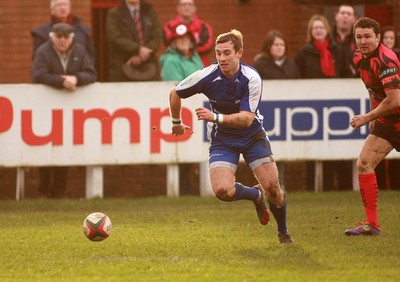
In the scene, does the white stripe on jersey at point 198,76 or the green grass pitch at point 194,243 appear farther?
the white stripe on jersey at point 198,76

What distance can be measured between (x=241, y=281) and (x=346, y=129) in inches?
311

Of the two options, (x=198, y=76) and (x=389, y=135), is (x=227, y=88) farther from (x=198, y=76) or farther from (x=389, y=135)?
(x=389, y=135)

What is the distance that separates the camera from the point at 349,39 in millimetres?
17500

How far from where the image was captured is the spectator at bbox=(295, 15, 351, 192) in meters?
17.1

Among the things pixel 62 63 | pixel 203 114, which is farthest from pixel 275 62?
pixel 203 114

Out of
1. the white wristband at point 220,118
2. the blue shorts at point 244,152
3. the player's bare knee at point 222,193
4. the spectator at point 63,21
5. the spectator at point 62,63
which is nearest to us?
the white wristband at point 220,118

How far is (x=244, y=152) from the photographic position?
11.9m

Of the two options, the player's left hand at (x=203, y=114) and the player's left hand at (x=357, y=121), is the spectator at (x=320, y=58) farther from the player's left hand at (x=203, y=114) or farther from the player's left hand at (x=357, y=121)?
the player's left hand at (x=203, y=114)

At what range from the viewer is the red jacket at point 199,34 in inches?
666

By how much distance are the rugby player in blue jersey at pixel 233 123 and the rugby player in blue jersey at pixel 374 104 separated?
3.07ft

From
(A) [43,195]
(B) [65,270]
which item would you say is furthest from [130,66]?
(B) [65,270]

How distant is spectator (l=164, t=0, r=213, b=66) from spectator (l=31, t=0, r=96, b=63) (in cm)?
108

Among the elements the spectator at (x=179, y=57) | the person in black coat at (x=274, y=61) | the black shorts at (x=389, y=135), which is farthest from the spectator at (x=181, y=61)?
the black shorts at (x=389, y=135)

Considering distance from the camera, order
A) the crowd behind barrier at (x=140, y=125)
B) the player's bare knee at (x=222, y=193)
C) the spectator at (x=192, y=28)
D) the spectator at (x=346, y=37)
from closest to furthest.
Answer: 1. the player's bare knee at (x=222, y=193)
2. the crowd behind barrier at (x=140, y=125)
3. the spectator at (x=192, y=28)
4. the spectator at (x=346, y=37)
